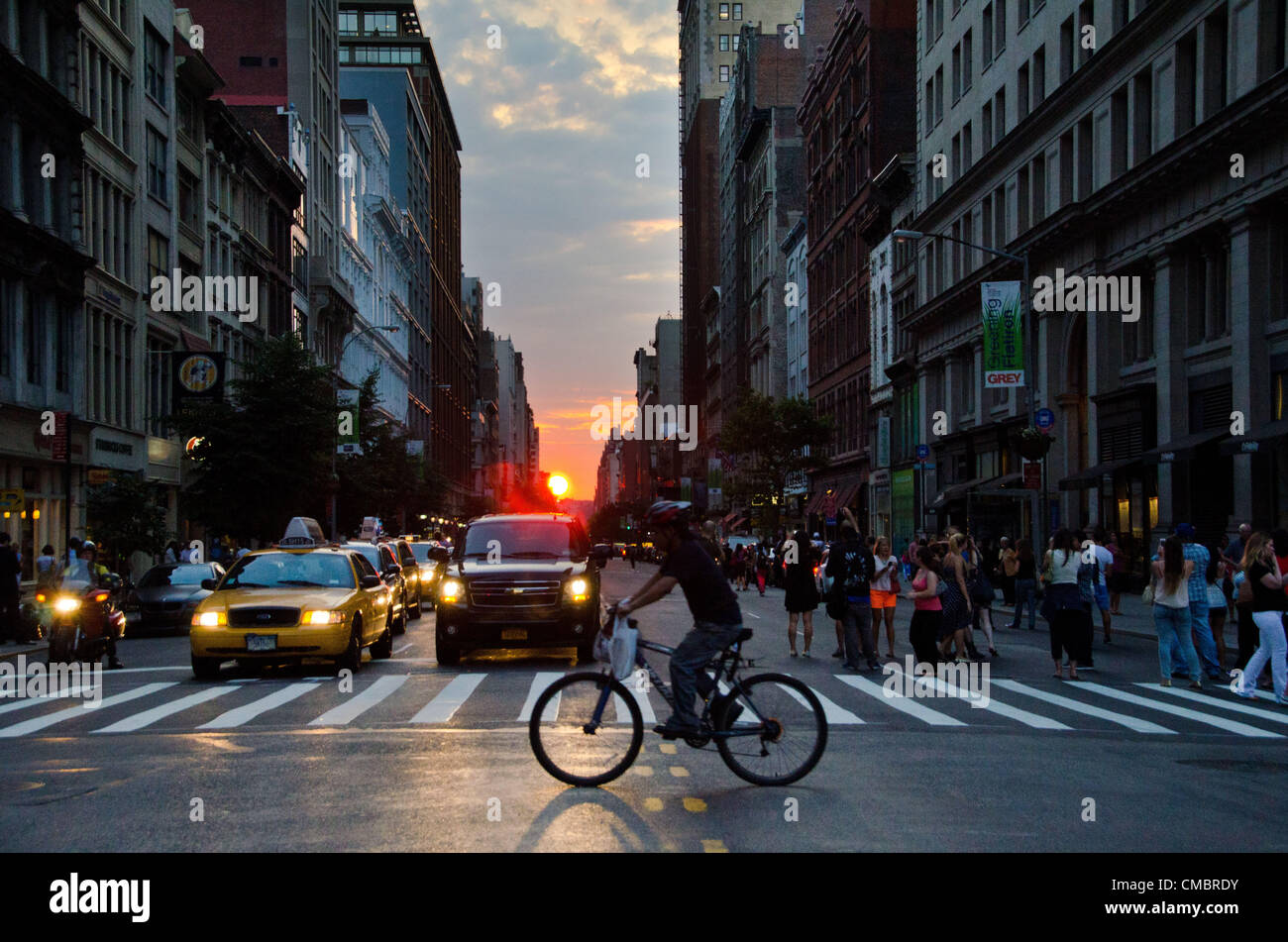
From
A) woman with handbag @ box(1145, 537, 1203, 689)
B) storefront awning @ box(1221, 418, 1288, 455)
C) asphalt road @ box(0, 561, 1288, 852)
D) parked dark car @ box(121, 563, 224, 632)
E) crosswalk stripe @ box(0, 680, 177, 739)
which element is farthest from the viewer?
parked dark car @ box(121, 563, 224, 632)

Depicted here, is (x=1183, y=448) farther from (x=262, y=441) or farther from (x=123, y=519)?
(x=123, y=519)

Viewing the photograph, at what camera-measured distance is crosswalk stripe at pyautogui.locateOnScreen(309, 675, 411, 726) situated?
13.6m

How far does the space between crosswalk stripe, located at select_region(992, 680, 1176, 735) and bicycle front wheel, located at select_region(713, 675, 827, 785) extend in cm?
508

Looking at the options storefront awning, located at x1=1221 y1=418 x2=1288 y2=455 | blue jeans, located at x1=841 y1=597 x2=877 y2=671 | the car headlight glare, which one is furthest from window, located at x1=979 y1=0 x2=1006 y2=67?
the car headlight glare

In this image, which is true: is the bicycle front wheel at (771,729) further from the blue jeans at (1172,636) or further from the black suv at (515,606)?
the black suv at (515,606)

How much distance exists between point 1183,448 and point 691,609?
82.5ft

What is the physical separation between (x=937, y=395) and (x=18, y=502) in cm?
3617

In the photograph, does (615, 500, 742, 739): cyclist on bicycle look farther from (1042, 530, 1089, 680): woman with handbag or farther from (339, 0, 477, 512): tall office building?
(339, 0, 477, 512): tall office building

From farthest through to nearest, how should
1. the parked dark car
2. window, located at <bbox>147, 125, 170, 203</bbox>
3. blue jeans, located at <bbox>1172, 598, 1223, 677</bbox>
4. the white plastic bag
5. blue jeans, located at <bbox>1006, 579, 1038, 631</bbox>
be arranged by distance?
window, located at <bbox>147, 125, 170, 203</bbox> → the parked dark car → blue jeans, located at <bbox>1006, 579, 1038, 631</bbox> → blue jeans, located at <bbox>1172, 598, 1223, 677</bbox> → the white plastic bag

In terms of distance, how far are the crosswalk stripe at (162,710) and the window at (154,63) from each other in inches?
1361

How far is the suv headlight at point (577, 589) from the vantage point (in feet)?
64.0

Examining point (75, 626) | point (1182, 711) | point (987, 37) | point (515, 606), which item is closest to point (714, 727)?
point (1182, 711)
